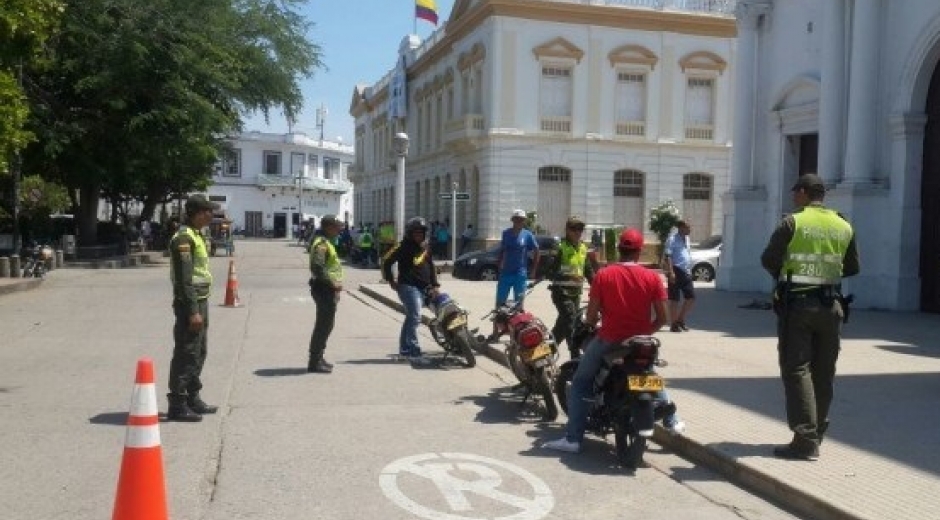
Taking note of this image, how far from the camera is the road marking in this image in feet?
20.0

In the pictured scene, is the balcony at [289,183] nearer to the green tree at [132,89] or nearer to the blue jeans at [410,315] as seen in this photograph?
the green tree at [132,89]

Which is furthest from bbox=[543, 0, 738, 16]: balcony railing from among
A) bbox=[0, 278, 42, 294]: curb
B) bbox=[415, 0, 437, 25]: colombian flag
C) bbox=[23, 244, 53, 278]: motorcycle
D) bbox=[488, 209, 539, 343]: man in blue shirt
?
bbox=[488, 209, 539, 343]: man in blue shirt

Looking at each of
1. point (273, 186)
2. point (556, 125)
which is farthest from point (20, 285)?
point (273, 186)

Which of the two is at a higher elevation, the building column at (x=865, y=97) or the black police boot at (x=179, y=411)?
the building column at (x=865, y=97)

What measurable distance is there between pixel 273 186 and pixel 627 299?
8948cm

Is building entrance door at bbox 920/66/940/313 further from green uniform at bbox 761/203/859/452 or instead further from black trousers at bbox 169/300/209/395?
black trousers at bbox 169/300/209/395

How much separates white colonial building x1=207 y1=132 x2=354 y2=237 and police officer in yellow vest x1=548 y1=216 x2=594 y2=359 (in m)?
82.3

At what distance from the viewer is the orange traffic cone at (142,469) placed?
487 cm

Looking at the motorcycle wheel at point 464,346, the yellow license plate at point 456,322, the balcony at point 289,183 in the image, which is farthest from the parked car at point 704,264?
the balcony at point 289,183

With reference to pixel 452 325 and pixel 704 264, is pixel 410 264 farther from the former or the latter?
pixel 704 264

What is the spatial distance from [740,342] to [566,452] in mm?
7131

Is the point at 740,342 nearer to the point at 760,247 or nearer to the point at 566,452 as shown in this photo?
the point at 566,452

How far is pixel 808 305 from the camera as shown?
22.6 ft

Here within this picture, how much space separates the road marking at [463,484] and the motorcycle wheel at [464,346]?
4285 mm
